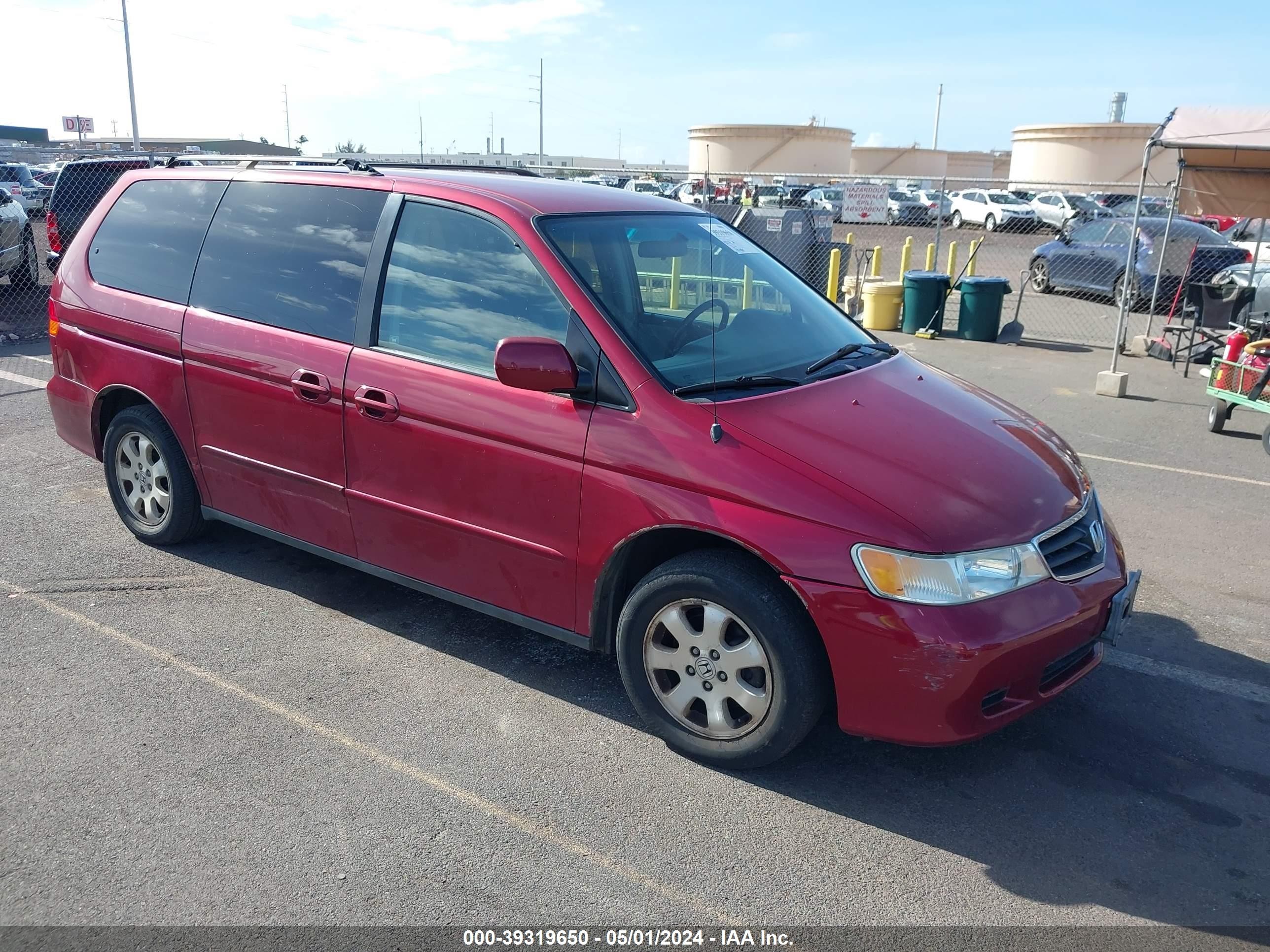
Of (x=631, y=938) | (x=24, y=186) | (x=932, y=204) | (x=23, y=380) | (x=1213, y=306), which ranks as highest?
(x=932, y=204)

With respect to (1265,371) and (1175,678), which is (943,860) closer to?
(1175,678)

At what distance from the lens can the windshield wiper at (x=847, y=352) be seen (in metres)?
3.91

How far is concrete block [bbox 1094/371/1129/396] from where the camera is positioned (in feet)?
32.3

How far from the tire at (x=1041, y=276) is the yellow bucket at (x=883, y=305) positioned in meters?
5.02

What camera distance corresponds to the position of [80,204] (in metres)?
12.6

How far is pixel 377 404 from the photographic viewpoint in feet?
12.7

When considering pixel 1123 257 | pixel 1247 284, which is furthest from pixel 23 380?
pixel 1123 257

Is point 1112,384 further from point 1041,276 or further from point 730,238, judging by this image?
point 1041,276

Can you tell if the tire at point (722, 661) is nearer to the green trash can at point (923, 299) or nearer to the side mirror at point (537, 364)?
the side mirror at point (537, 364)

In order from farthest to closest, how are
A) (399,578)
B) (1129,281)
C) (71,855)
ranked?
(1129,281) < (399,578) < (71,855)

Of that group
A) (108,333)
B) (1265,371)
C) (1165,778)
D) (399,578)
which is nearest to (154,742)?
(399,578)

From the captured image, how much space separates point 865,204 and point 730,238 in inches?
422

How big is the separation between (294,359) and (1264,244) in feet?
69.3

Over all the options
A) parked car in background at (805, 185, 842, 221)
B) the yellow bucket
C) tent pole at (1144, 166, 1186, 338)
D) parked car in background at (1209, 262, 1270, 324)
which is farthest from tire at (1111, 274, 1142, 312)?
parked car in background at (805, 185, 842, 221)
